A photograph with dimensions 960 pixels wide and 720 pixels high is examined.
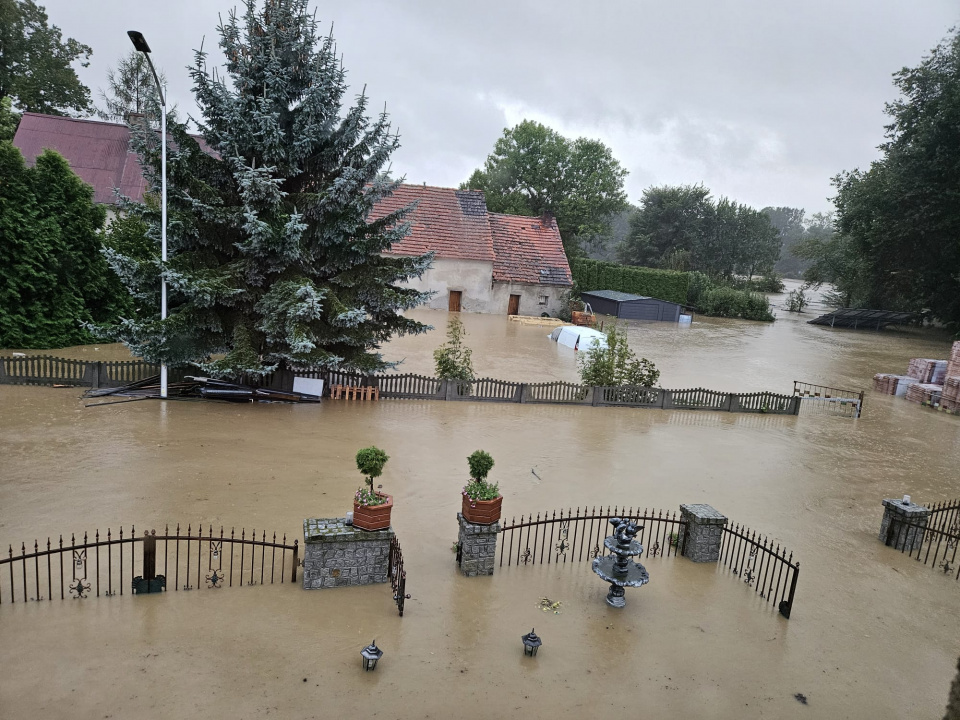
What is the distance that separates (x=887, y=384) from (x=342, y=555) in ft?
91.3

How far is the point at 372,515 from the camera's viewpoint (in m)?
8.12

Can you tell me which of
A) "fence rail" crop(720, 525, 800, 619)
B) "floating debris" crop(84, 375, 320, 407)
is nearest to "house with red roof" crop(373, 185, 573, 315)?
"floating debris" crop(84, 375, 320, 407)

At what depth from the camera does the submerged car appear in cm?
3007

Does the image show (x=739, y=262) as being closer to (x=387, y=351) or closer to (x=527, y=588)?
(x=387, y=351)

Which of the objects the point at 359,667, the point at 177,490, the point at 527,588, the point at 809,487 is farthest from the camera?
the point at 809,487

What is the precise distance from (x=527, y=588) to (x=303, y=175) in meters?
13.2

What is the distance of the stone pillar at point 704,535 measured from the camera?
985 cm

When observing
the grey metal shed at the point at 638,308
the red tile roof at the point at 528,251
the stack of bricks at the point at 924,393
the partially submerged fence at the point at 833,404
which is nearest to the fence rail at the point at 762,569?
the partially submerged fence at the point at 833,404

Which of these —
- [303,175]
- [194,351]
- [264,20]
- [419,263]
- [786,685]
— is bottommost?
[786,685]

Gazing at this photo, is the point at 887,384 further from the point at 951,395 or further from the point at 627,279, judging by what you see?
the point at 627,279

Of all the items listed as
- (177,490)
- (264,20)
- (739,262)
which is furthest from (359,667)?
(739,262)

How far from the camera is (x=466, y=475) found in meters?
13.0

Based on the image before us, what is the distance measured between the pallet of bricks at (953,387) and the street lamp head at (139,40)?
2884 centimetres

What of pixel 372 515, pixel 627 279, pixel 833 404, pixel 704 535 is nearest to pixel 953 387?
pixel 833 404
